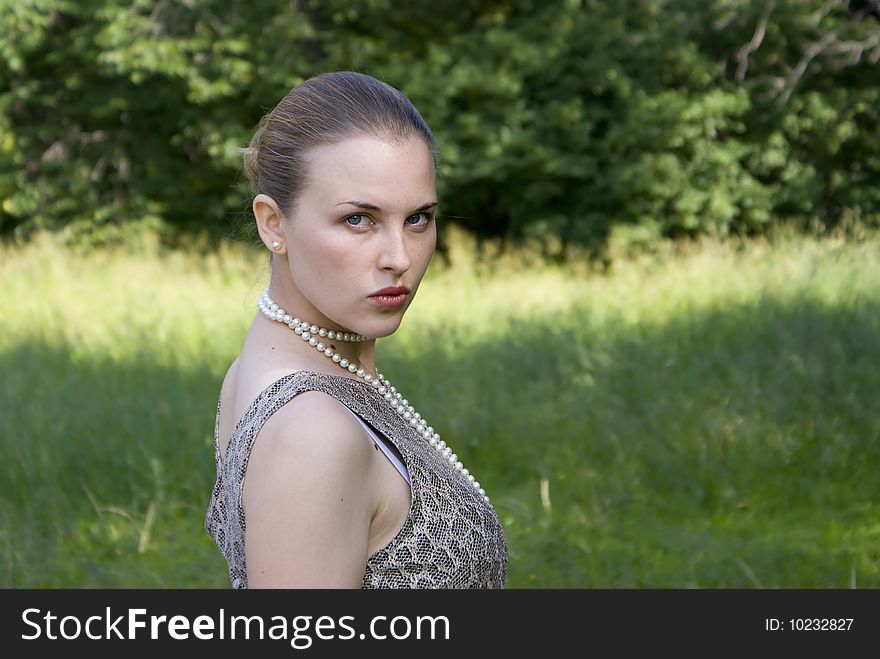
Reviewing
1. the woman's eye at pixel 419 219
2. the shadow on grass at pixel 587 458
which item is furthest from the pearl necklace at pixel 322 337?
the shadow on grass at pixel 587 458

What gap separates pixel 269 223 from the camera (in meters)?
1.72

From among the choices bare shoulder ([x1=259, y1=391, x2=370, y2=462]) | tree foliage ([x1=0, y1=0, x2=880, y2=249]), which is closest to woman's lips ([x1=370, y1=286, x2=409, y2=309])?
bare shoulder ([x1=259, y1=391, x2=370, y2=462])

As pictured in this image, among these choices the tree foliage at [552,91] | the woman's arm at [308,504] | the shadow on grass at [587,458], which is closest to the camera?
the woman's arm at [308,504]

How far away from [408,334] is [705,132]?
38.7 feet

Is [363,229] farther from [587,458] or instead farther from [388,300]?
[587,458]

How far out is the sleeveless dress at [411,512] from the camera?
1554mm

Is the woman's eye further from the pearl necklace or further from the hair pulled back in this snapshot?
the pearl necklace

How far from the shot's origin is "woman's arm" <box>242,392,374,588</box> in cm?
136

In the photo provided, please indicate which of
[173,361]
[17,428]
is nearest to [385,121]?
[17,428]

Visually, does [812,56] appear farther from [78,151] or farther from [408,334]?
[78,151]

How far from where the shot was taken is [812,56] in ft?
59.0

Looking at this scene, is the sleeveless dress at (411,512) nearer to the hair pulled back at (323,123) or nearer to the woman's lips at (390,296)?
the woman's lips at (390,296)

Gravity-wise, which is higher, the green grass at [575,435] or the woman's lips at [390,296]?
the green grass at [575,435]

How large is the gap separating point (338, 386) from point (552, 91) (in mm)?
17953
